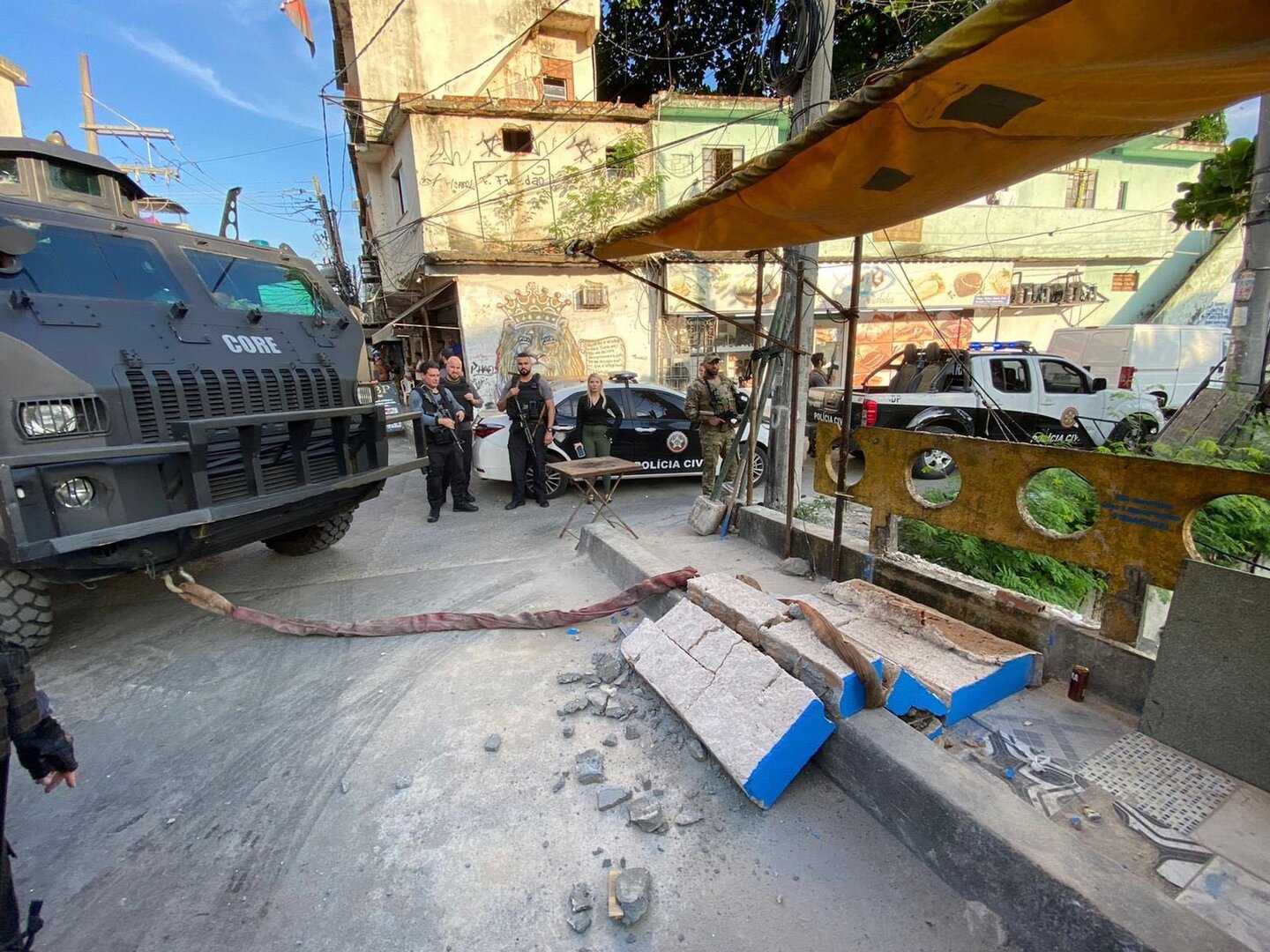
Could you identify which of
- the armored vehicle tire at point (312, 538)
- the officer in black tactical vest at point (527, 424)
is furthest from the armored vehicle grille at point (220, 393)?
the officer in black tactical vest at point (527, 424)

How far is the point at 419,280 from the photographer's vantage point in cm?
1414

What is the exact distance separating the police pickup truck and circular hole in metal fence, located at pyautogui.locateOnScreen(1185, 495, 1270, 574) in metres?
4.14

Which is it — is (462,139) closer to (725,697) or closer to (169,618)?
(169,618)

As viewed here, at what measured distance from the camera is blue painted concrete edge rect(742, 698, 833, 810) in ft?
7.39

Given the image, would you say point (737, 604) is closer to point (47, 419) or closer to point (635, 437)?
point (47, 419)

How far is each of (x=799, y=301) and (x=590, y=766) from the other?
3724 millimetres

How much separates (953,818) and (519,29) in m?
18.1

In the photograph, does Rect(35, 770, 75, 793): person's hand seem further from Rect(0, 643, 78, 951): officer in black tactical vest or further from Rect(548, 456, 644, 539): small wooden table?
Rect(548, 456, 644, 539): small wooden table

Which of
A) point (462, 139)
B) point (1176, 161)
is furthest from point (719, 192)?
point (1176, 161)

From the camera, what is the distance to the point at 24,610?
340 cm

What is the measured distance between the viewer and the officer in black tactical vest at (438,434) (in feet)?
21.5

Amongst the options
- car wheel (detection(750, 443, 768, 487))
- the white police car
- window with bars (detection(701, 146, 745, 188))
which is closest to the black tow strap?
the white police car

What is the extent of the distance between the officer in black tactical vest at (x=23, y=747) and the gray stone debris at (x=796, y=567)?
12.8 feet

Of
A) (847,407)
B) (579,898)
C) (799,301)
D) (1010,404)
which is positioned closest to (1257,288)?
(1010,404)
